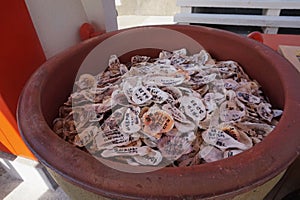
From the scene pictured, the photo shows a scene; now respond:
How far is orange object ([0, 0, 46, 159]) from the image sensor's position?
58 cm

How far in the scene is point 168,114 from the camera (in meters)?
Result: 0.43

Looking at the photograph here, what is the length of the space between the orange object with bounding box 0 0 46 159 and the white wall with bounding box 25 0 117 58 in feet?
0.20

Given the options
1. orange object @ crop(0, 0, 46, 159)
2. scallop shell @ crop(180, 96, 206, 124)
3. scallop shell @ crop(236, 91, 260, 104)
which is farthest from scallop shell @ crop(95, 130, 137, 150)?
orange object @ crop(0, 0, 46, 159)

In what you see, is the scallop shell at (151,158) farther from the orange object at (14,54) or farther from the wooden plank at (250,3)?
the wooden plank at (250,3)

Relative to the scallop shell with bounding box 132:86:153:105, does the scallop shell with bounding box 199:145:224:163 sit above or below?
below

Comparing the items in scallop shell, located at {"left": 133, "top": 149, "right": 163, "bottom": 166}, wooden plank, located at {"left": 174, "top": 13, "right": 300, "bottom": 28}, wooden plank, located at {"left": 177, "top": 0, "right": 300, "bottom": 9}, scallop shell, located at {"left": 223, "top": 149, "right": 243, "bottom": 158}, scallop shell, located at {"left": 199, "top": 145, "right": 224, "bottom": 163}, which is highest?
scallop shell, located at {"left": 133, "top": 149, "right": 163, "bottom": 166}

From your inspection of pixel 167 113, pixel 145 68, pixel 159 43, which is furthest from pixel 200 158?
pixel 159 43

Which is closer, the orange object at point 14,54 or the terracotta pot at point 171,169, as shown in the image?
the terracotta pot at point 171,169

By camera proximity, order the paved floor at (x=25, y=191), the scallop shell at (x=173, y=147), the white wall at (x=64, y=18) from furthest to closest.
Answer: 1. the paved floor at (x=25, y=191)
2. the white wall at (x=64, y=18)
3. the scallop shell at (x=173, y=147)

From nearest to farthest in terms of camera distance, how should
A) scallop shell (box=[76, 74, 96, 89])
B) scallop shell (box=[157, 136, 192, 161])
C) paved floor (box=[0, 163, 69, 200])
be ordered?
scallop shell (box=[157, 136, 192, 161])
scallop shell (box=[76, 74, 96, 89])
paved floor (box=[0, 163, 69, 200])

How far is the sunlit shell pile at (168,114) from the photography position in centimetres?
40

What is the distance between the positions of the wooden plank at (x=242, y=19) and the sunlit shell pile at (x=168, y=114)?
87cm

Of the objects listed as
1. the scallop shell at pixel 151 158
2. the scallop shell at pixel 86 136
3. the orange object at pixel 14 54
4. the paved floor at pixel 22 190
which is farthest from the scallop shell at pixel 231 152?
the paved floor at pixel 22 190

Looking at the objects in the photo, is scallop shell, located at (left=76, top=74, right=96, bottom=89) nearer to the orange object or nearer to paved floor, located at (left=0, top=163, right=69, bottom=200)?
the orange object
